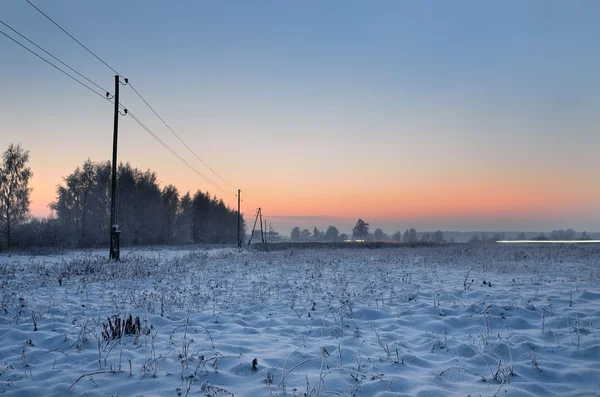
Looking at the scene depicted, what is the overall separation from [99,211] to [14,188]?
17.4 metres

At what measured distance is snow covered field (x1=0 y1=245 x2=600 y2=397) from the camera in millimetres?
4129

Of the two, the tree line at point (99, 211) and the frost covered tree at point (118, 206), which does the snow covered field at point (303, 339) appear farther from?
the frost covered tree at point (118, 206)

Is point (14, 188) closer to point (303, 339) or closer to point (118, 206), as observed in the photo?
point (118, 206)

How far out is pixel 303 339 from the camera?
236 inches

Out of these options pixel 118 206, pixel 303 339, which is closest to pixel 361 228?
pixel 118 206

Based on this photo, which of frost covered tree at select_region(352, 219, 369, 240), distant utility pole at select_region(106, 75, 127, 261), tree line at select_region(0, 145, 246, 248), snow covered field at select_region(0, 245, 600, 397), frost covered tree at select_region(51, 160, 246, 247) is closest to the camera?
snow covered field at select_region(0, 245, 600, 397)

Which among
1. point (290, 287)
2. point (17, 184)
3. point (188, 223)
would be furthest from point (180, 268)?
point (188, 223)

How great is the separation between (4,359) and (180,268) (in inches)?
425

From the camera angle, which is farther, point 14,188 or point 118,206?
point 118,206

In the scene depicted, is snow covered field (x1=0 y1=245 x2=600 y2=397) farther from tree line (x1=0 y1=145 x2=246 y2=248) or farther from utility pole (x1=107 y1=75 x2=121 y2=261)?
tree line (x1=0 y1=145 x2=246 y2=248)

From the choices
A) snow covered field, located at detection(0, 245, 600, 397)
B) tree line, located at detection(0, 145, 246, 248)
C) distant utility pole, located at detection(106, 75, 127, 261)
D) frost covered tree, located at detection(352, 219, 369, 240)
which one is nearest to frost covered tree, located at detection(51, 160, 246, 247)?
tree line, located at detection(0, 145, 246, 248)

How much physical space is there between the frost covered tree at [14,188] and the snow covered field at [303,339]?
3361cm

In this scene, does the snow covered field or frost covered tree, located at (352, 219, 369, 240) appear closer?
the snow covered field

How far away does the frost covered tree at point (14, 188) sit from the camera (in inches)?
1451
